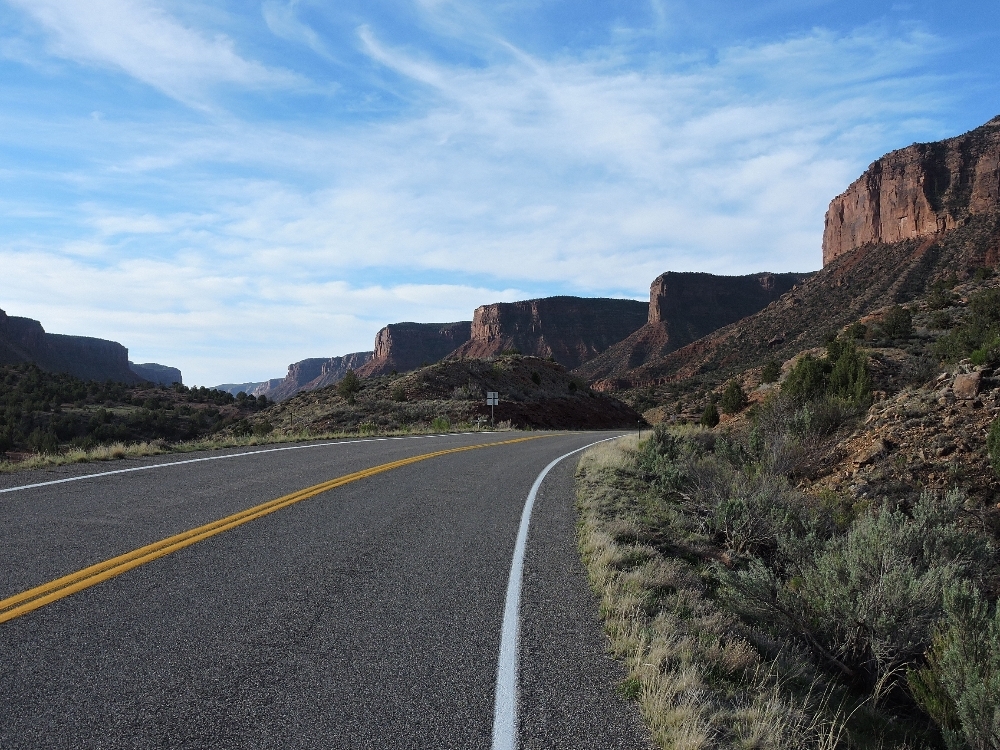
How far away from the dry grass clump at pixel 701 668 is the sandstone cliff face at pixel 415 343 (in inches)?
6324

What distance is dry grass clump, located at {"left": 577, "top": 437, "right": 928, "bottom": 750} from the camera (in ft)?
10.1

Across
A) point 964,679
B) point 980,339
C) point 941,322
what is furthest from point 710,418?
point 964,679

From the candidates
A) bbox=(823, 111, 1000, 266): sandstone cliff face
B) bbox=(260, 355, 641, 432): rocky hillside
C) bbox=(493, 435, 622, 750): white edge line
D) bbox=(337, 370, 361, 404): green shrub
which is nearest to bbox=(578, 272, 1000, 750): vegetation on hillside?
bbox=(493, 435, 622, 750): white edge line

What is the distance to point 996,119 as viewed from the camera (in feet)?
261

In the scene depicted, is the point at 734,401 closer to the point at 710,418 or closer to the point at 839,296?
the point at 710,418

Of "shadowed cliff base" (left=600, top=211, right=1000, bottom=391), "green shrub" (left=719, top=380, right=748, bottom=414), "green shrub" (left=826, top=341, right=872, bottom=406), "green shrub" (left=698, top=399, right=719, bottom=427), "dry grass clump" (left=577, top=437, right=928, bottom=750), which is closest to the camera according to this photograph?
"dry grass clump" (left=577, top=437, right=928, bottom=750)

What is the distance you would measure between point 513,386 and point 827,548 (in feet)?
130

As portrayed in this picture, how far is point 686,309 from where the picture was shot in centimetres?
12169

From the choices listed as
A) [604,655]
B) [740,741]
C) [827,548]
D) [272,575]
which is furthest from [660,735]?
[827,548]

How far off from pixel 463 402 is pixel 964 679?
33596mm

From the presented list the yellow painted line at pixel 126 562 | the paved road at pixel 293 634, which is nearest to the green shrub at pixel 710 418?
the paved road at pixel 293 634

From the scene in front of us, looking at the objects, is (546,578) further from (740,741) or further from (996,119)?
(996,119)

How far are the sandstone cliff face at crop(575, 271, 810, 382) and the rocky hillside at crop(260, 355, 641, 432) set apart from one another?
5508 centimetres

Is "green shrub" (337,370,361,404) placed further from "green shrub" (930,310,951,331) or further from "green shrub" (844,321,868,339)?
"green shrub" (930,310,951,331)
